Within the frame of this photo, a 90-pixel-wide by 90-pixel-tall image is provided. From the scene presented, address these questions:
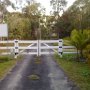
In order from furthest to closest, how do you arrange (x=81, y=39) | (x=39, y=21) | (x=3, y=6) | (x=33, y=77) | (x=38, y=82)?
(x=39, y=21)
(x=3, y=6)
(x=81, y=39)
(x=33, y=77)
(x=38, y=82)

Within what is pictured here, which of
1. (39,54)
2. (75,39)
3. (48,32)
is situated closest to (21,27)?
(48,32)

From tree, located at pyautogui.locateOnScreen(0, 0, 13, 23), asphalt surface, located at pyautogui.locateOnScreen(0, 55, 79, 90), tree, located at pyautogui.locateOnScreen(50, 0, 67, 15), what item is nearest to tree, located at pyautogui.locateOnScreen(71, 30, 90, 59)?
asphalt surface, located at pyautogui.locateOnScreen(0, 55, 79, 90)

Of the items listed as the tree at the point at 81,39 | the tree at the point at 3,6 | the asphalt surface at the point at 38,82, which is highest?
the tree at the point at 3,6

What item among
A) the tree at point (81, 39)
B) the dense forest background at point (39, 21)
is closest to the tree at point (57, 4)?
the dense forest background at point (39, 21)

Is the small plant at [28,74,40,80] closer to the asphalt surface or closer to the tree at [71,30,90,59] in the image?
the asphalt surface

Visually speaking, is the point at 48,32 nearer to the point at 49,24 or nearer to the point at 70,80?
the point at 49,24

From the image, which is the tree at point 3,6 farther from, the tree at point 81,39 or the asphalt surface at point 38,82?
the asphalt surface at point 38,82

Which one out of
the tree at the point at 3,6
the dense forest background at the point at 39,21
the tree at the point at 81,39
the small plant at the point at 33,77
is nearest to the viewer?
the small plant at the point at 33,77

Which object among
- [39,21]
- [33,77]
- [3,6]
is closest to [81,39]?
[33,77]

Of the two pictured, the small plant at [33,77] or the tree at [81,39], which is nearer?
the small plant at [33,77]

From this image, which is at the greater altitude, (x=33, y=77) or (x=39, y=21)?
(x=39, y=21)

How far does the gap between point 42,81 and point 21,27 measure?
142 ft

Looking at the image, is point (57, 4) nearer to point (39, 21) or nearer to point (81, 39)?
point (39, 21)

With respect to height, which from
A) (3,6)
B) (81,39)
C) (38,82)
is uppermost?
(3,6)
